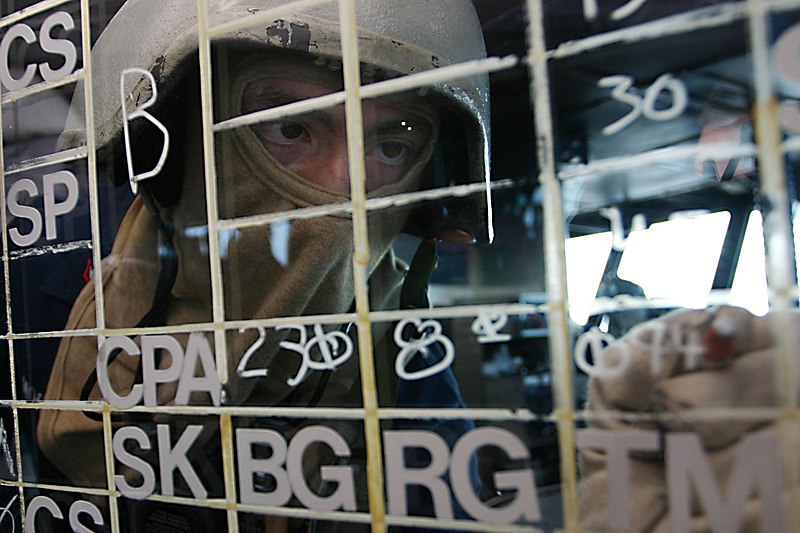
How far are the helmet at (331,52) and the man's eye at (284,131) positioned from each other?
Answer: 87 mm

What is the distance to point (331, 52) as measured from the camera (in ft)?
2.55

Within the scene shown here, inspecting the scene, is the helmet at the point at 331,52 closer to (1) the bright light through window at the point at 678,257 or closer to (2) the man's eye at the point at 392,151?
(2) the man's eye at the point at 392,151

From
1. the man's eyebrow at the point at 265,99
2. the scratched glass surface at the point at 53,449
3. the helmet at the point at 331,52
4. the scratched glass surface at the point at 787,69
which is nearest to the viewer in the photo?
the scratched glass surface at the point at 787,69

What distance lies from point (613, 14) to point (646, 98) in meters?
0.09

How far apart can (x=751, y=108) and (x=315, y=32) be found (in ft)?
1.53

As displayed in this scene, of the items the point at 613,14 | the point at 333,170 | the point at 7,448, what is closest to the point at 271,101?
the point at 333,170

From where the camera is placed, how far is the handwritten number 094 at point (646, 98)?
0.59 meters

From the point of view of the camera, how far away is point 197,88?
845mm

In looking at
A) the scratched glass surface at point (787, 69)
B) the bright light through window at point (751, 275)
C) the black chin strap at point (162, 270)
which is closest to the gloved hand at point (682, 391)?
the bright light through window at point (751, 275)

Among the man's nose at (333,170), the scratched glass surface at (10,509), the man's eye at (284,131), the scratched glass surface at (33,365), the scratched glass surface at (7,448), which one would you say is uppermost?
the man's eye at (284,131)

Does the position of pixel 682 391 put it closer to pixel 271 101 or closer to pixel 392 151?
pixel 392 151

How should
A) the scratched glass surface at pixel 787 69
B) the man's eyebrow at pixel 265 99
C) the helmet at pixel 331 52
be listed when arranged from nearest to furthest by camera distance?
the scratched glass surface at pixel 787 69, the helmet at pixel 331 52, the man's eyebrow at pixel 265 99

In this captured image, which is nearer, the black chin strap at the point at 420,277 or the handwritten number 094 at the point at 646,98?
the handwritten number 094 at the point at 646,98

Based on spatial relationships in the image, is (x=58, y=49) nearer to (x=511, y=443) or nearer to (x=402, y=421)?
(x=402, y=421)
